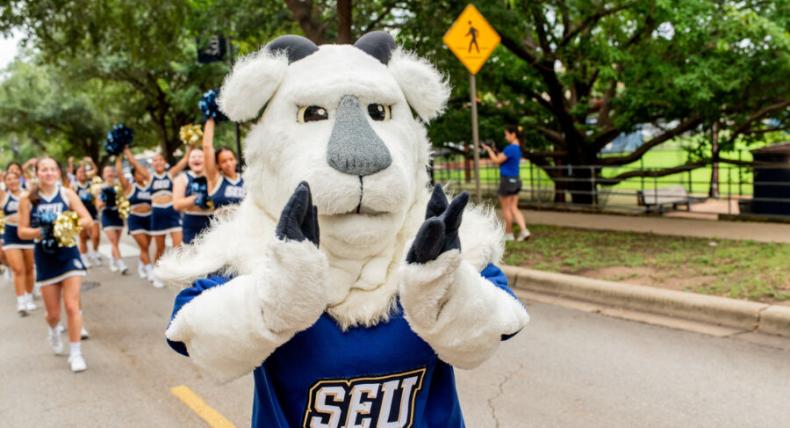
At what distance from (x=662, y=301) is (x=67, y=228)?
17.4 ft

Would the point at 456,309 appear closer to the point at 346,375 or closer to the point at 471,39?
the point at 346,375

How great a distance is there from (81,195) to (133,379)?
23.1ft

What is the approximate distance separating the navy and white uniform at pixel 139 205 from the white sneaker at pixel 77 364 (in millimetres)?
4001

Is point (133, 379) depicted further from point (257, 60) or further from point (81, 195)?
point (81, 195)

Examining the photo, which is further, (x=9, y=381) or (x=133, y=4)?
(x=133, y=4)

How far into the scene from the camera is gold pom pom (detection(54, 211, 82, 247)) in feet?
19.1

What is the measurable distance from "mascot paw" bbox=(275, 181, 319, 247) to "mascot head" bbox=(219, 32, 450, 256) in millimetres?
179

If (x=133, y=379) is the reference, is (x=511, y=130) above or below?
above

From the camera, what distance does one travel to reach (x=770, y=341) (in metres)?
5.41

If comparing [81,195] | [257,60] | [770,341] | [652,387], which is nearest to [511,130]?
[770,341]

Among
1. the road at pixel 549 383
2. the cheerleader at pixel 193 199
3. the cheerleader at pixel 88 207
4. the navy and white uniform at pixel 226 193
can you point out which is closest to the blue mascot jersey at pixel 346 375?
the road at pixel 549 383

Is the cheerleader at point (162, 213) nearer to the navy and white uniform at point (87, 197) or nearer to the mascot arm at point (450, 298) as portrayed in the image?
the navy and white uniform at point (87, 197)

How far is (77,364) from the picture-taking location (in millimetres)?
5730

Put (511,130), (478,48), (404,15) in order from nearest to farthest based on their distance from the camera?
(478,48)
(511,130)
(404,15)
